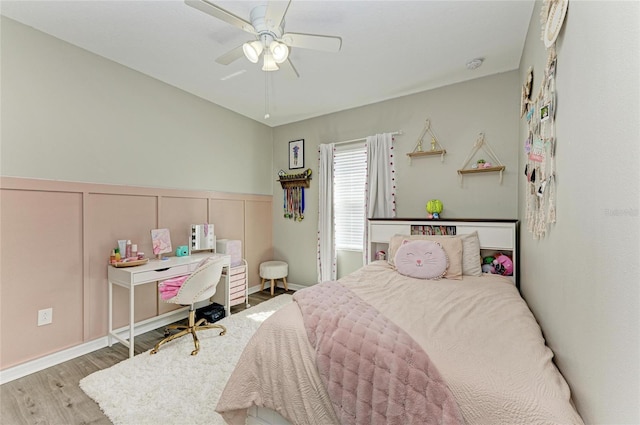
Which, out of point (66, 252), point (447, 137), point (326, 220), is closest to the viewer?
point (66, 252)

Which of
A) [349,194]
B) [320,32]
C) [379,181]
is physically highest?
[320,32]

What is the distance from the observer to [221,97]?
348 centimetres

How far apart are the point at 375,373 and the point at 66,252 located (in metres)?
2.71

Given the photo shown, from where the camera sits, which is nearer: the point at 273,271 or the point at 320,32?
the point at 320,32

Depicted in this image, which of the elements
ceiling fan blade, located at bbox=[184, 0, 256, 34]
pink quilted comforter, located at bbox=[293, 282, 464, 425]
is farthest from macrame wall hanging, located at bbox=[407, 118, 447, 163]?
pink quilted comforter, located at bbox=[293, 282, 464, 425]

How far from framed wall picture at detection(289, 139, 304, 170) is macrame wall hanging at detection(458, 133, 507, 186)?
2.27 meters

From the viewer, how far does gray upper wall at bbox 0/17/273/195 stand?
2.12m

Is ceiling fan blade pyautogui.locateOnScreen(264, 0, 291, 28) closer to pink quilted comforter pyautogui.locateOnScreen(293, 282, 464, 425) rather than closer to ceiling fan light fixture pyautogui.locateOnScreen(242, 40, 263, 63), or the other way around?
ceiling fan light fixture pyautogui.locateOnScreen(242, 40, 263, 63)

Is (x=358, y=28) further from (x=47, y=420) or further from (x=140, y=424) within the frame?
(x=47, y=420)

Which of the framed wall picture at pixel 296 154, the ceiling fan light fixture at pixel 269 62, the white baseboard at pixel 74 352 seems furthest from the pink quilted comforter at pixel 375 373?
the framed wall picture at pixel 296 154

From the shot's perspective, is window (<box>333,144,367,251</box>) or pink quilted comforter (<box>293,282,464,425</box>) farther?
window (<box>333,144,367,251</box>)

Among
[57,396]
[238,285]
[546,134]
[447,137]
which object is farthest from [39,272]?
[447,137]

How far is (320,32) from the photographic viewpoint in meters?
2.27

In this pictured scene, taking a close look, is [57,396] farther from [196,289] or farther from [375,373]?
[375,373]
